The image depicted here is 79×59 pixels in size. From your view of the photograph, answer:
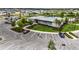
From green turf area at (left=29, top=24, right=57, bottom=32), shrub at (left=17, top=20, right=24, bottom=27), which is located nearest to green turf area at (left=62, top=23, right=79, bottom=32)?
green turf area at (left=29, top=24, right=57, bottom=32)

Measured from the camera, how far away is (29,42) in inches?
88.9

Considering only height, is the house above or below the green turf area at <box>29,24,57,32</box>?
above

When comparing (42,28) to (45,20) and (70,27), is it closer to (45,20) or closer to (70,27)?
(45,20)

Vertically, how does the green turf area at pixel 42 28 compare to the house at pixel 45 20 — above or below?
below

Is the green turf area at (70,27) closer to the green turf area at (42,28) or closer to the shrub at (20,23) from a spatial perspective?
the green turf area at (42,28)

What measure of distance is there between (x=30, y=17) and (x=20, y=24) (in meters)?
0.14

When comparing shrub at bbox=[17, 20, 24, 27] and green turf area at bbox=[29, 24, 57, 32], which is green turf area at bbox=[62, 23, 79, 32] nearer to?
green turf area at bbox=[29, 24, 57, 32]

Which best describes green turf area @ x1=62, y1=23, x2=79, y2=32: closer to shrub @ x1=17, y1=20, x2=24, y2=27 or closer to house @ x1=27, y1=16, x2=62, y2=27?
house @ x1=27, y1=16, x2=62, y2=27

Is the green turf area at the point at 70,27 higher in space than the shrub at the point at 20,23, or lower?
lower

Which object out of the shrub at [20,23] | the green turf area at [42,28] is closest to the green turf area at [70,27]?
the green turf area at [42,28]

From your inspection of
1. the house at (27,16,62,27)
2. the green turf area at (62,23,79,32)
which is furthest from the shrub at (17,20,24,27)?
the green turf area at (62,23,79,32)

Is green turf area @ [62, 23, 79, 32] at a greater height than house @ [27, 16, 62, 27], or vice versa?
house @ [27, 16, 62, 27]
